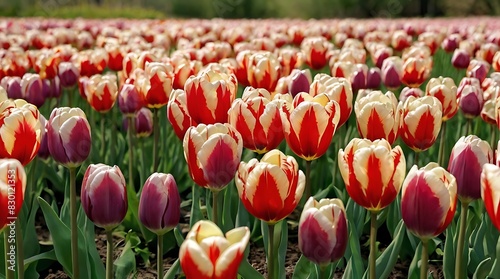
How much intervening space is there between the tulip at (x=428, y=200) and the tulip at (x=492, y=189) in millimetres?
108

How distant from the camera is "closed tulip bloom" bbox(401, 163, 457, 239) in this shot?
1.39m

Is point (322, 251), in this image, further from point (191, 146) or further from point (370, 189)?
point (191, 146)

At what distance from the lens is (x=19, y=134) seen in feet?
5.54

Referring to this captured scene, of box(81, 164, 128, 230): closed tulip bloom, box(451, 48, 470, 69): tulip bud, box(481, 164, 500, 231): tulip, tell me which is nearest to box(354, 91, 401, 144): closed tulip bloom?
box(481, 164, 500, 231): tulip

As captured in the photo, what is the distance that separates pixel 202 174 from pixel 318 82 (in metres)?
0.96

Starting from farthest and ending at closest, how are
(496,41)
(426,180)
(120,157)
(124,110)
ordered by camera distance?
(496,41)
(120,157)
(124,110)
(426,180)

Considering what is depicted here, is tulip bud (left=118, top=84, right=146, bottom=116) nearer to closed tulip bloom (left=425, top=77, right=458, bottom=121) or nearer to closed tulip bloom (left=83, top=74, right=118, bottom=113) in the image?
closed tulip bloom (left=83, top=74, right=118, bottom=113)

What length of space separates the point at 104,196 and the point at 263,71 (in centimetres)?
163

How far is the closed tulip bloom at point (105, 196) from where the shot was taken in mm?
1558

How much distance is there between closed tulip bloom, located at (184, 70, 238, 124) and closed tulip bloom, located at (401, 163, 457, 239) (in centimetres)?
90

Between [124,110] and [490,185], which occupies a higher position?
[490,185]

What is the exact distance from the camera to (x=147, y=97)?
2.85 m

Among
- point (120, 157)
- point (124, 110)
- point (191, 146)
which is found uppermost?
point (191, 146)

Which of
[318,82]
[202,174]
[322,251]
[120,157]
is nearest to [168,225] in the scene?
[202,174]
